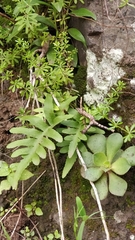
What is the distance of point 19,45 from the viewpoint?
1.91 m

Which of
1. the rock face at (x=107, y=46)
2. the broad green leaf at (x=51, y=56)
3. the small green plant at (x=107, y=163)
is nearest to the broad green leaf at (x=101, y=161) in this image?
the small green plant at (x=107, y=163)

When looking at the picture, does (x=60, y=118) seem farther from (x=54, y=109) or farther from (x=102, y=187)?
(x=102, y=187)

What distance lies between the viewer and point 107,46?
1686 millimetres

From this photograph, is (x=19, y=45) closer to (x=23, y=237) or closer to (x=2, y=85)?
(x=2, y=85)

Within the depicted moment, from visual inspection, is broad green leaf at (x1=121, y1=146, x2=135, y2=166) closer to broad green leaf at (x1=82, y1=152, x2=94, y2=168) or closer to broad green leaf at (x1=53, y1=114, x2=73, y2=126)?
broad green leaf at (x1=82, y1=152, x2=94, y2=168)

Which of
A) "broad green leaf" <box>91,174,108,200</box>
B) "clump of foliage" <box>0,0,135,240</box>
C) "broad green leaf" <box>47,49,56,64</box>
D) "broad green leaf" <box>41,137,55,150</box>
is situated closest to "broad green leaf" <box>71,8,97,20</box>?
"clump of foliage" <box>0,0,135,240</box>

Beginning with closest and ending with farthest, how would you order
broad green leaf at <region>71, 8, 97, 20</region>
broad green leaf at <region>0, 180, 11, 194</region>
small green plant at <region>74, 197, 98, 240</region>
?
small green plant at <region>74, 197, 98, 240</region> → broad green leaf at <region>0, 180, 11, 194</region> → broad green leaf at <region>71, 8, 97, 20</region>

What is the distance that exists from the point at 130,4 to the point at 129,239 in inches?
44.4

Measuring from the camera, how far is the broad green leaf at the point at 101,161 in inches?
60.2

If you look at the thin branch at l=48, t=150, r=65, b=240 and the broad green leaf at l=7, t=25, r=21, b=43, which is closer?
the thin branch at l=48, t=150, r=65, b=240

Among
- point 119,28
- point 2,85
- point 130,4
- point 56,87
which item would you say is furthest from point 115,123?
point 2,85

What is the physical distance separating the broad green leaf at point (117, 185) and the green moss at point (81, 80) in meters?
0.49

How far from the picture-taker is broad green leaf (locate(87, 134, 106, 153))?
62.7 inches

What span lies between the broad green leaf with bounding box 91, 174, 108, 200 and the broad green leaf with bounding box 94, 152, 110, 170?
0.16 feet
